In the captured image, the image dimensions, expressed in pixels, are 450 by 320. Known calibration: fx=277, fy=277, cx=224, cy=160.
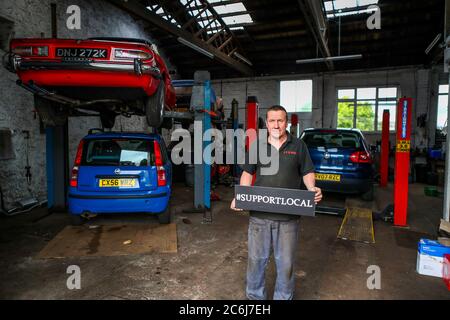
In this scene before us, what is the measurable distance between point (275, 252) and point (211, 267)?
1057 millimetres

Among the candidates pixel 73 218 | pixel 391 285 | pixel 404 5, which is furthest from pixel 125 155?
pixel 404 5

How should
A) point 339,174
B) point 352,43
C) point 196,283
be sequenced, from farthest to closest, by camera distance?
point 352,43 < point 339,174 < point 196,283

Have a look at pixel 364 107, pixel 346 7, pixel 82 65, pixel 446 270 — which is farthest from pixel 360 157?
pixel 364 107

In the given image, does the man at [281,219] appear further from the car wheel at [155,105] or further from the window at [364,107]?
the window at [364,107]

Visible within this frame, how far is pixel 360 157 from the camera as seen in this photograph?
16.4 ft

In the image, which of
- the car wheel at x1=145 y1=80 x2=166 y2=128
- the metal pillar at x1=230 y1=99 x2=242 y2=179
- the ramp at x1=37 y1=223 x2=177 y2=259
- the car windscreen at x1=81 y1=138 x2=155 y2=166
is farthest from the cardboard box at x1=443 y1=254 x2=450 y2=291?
the metal pillar at x1=230 y1=99 x2=242 y2=179

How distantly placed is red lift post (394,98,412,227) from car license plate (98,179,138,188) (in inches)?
154

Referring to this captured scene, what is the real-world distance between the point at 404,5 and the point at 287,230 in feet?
32.8

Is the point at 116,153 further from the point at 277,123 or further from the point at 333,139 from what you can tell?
the point at 333,139

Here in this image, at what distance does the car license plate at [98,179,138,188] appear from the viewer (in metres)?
3.73

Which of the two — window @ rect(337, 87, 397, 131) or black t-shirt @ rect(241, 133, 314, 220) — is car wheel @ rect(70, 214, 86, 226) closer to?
black t-shirt @ rect(241, 133, 314, 220)
